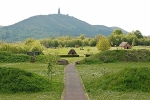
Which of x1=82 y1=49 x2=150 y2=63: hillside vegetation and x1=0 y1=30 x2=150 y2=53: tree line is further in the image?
x1=0 y1=30 x2=150 y2=53: tree line

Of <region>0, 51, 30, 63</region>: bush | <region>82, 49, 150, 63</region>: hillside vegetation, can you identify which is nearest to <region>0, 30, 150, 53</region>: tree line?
<region>0, 51, 30, 63</region>: bush

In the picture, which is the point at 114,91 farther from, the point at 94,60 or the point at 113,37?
the point at 113,37

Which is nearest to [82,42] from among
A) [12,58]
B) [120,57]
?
[12,58]

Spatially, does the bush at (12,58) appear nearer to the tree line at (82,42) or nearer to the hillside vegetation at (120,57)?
the hillside vegetation at (120,57)

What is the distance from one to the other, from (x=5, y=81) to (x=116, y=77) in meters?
13.1

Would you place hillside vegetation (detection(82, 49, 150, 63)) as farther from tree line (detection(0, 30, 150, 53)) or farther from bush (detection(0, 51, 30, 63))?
tree line (detection(0, 30, 150, 53))

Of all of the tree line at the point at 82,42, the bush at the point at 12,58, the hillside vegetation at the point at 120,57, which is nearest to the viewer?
the hillside vegetation at the point at 120,57

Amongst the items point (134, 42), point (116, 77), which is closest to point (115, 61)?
point (116, 77)

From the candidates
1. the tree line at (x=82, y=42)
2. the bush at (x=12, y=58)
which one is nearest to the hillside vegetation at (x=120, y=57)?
the bush at (x=12, y=58)

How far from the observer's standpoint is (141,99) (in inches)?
1024

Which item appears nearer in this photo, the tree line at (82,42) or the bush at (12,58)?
the bush at (12,58)

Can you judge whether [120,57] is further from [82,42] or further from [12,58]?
[82,42]

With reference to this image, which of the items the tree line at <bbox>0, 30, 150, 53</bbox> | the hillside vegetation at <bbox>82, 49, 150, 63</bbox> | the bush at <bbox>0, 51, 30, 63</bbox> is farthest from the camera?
the tree line at <bbox>0, 30, 150, 53</bbox>

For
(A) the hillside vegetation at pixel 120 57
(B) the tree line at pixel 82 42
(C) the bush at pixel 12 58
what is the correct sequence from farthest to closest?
(B) the tree line at pixel 82 42
(C) the bush at pixel 12 58
(A) the hillside vegetation at pixel 120 57
